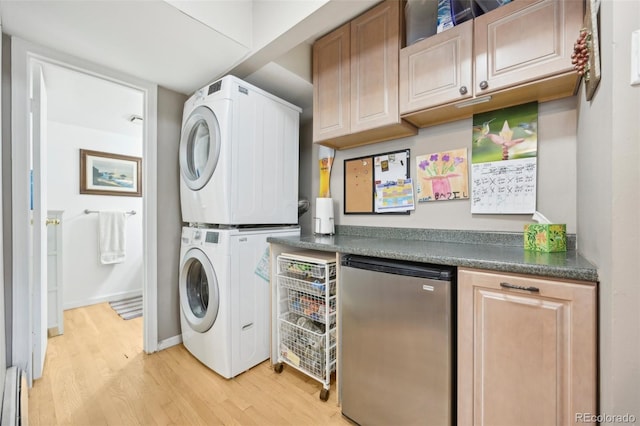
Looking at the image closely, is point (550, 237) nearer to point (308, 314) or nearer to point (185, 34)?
point (308, 314)

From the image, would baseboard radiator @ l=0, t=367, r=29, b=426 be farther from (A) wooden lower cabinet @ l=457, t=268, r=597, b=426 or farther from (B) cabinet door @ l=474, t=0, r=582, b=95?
(B) cabinet door @ l=474, t=0, r=582, b=95

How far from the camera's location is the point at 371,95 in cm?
164

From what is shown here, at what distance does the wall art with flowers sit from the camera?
160 cm

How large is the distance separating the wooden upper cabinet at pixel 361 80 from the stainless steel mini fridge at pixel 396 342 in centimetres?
90

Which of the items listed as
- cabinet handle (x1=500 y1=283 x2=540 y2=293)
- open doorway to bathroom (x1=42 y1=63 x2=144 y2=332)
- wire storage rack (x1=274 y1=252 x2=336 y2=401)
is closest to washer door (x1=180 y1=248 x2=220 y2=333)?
wire storage rack (x1=274 y1=252 x2=336 y2=401)

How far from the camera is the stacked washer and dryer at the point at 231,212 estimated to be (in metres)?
1.71

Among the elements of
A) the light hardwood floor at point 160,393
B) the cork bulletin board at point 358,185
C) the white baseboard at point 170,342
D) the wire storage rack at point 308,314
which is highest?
the cork bulletin board at point 358,185

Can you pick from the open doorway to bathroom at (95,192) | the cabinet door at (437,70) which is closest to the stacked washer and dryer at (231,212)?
the cabinet door at (437,70)

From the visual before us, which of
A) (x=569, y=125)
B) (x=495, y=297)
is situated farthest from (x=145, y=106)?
(x=569, y=125)

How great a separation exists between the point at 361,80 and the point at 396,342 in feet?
4.96

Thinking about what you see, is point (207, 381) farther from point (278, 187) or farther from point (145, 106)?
point (145, 106)

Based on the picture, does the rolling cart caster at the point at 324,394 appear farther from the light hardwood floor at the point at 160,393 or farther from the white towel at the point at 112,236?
the white towel at the point at 112,236

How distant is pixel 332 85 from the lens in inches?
72.3

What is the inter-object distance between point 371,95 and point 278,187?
3.04 ft
